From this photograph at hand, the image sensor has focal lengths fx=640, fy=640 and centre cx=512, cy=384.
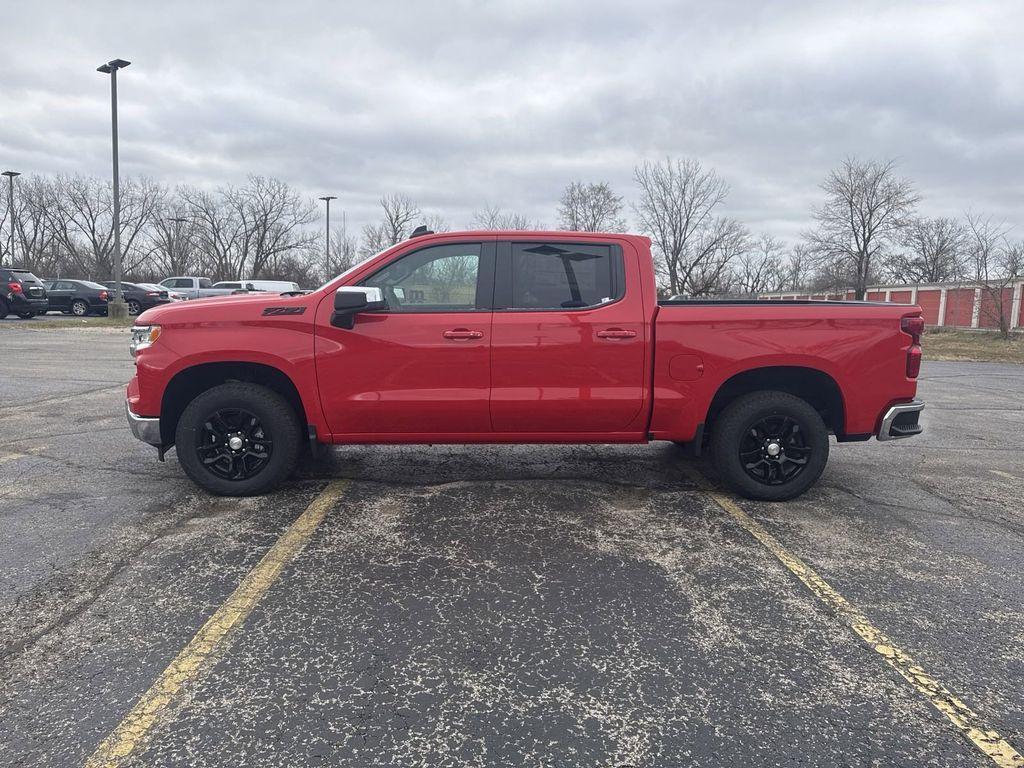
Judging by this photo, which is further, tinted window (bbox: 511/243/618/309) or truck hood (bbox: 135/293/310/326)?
tinted window (bbox: 511/243/618/309)

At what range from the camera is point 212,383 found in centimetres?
453

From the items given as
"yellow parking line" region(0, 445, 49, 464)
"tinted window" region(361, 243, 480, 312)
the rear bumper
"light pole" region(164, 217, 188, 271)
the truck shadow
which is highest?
"light pole" region(164, 217, 188, 271)

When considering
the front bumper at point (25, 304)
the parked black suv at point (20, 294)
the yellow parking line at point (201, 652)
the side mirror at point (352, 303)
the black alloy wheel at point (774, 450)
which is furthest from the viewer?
the front bumper at point (25, 304)

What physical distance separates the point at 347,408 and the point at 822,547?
3.08m

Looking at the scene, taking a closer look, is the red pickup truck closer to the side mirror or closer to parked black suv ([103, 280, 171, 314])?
the side mirror

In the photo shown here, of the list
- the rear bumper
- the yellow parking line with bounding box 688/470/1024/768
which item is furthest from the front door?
the rear bumper

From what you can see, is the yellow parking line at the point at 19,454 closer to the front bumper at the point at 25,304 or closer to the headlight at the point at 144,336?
the headlight at the point at 144,336

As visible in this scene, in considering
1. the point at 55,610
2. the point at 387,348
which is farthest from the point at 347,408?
the point at 55,610

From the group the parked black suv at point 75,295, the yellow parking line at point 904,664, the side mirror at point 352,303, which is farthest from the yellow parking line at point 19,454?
the parked black suv at point 75,295

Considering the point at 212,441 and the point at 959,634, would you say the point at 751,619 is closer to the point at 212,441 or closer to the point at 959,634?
the point at 959,634

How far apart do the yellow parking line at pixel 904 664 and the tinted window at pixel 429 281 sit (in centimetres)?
242

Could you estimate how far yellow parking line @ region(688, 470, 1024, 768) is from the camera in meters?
2.11

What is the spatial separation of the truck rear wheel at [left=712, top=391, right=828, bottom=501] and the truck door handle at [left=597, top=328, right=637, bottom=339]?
0.90 m

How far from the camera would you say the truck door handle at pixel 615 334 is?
4258 millimetres
